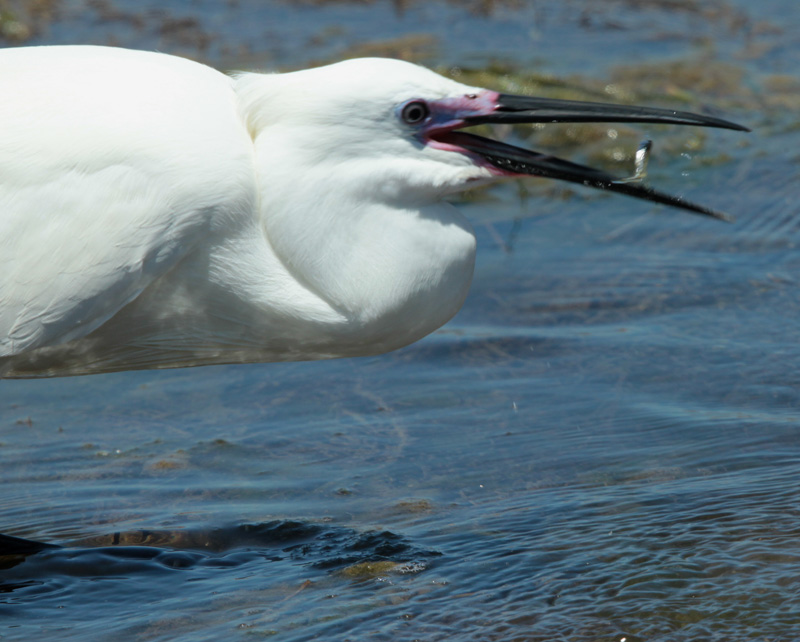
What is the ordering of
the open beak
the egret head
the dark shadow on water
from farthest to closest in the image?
the dark shadow on water, the open beak, the egret head

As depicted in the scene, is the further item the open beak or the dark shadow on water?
the dark shadow on water

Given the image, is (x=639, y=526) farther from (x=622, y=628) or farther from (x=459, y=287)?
(x=459, y=287)

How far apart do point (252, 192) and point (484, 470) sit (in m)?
1.52

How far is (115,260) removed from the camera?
3.70 metres

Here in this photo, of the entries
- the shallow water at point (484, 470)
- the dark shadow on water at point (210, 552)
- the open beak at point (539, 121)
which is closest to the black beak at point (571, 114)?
the open beak at point (539, 121)

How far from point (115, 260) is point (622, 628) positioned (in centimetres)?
192

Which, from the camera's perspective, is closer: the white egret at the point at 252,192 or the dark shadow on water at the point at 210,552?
the white egret at the point at 252,192

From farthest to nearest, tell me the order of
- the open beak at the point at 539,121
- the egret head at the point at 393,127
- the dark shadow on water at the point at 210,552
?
1. the dark shadow on water at the point at 210,552
2. the open beak at the point at 539,121
3. the egret head at the point at 393,127

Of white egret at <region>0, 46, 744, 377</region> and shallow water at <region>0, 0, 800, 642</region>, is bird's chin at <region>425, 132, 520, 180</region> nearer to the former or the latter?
white egret at <region>0, 46, 744, 377</region>

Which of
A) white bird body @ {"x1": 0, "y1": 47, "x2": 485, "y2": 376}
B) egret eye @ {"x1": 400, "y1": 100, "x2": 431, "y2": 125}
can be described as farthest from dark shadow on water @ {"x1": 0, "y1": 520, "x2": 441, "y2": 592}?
egret eye @ {"x1": 400, "y1": 100, "x2": 431, "y2": 125}

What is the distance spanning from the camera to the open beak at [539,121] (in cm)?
372

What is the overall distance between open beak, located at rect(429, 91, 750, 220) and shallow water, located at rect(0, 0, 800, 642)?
3.69 feet

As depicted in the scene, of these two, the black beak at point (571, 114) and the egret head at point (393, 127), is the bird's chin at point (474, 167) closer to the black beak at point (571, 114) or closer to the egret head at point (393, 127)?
the egret head at point (393, 127)

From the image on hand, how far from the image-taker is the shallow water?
3.68m
